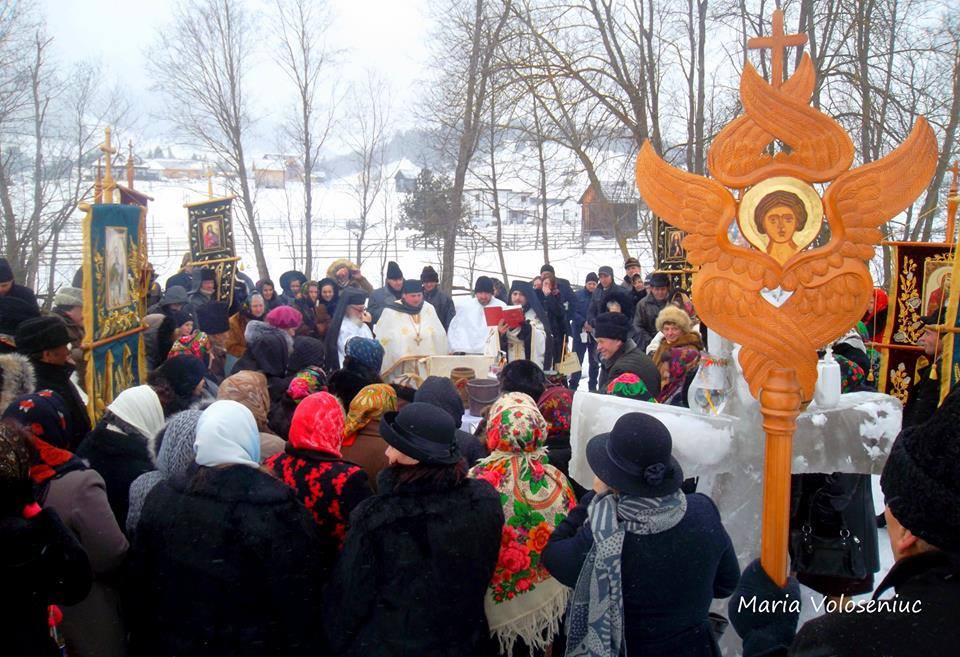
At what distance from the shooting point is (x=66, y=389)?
13.3 ft

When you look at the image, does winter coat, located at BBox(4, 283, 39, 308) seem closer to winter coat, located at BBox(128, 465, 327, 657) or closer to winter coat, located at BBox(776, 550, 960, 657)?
winter coat, located at BBox(128, 465, 327, 657)

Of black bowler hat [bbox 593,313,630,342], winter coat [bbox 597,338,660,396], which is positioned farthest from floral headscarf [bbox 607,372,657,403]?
black bowler hat [bbox 593,313,630,342]

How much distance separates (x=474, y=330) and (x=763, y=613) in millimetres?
6516

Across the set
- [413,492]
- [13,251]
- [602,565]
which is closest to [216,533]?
[413,492]

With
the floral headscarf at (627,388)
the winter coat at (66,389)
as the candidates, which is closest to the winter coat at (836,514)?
the floral headscarf at (627,388)

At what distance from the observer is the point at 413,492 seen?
2.44 metres

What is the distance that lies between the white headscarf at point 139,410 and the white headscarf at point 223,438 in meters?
0.86

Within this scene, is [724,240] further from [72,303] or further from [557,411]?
[72,303]

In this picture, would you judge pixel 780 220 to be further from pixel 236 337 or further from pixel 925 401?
pixel 236 337

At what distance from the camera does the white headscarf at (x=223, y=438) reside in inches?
96.5

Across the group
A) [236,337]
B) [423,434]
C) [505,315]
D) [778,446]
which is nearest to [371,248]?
[505,315]

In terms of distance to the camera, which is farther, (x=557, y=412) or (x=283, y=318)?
(x=283, y=318)

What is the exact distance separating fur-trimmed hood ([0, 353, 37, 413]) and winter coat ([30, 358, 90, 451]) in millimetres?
156

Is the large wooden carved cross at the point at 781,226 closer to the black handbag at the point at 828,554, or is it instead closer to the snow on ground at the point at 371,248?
the black handbag at the point at 828,554
